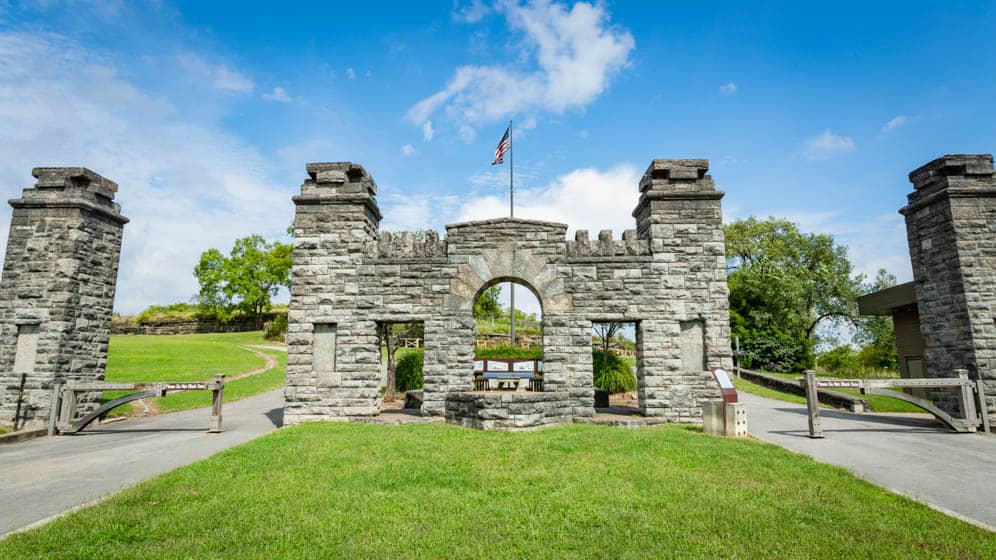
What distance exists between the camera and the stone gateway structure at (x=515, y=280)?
10609mm

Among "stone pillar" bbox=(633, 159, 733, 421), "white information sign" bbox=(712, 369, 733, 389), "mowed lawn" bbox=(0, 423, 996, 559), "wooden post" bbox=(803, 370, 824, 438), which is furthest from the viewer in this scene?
"stone pillar" bbox=(633, 159, 733, 421)

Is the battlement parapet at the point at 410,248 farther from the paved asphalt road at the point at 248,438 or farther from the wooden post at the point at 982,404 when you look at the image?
the wooden post at the point at 982,404

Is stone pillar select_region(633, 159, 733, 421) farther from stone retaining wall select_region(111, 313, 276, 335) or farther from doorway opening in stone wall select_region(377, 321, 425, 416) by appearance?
stone retaining wall select_region(111, 313, 276, 335)

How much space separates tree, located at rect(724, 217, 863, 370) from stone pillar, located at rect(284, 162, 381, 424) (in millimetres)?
23648

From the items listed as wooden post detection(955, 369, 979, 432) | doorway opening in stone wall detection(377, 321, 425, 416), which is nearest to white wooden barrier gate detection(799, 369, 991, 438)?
wooden post detection(955, 369, 979, 432)

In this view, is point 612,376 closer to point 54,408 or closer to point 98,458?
point 98,458

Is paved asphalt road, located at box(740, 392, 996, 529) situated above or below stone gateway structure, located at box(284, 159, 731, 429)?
below

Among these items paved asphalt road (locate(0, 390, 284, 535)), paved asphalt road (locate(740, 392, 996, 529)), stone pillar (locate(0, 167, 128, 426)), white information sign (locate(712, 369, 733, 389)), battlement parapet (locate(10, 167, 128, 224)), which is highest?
battlement parapet (locate(10, 167, 128, 224))

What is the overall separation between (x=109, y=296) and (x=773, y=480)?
14.3 meters

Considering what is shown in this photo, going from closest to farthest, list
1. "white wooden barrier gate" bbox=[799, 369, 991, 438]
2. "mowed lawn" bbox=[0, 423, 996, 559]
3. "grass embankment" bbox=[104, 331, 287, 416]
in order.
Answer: "mowed lawn" bbox=[0, 423, 996, 559]
"white wooden barrier gate" bbox=[799, 369, 991, 438]
"grass embankment" bbox=[104, 331, 287, 416]

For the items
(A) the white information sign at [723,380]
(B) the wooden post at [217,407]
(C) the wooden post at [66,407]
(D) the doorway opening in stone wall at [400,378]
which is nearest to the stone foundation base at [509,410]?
(A) the white information sign at [723,380]

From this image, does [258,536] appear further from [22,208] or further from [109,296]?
[22,208]

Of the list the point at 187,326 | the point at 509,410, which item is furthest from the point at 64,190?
the point at 187,326

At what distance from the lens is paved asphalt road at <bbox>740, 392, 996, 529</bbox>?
543 centimetres
